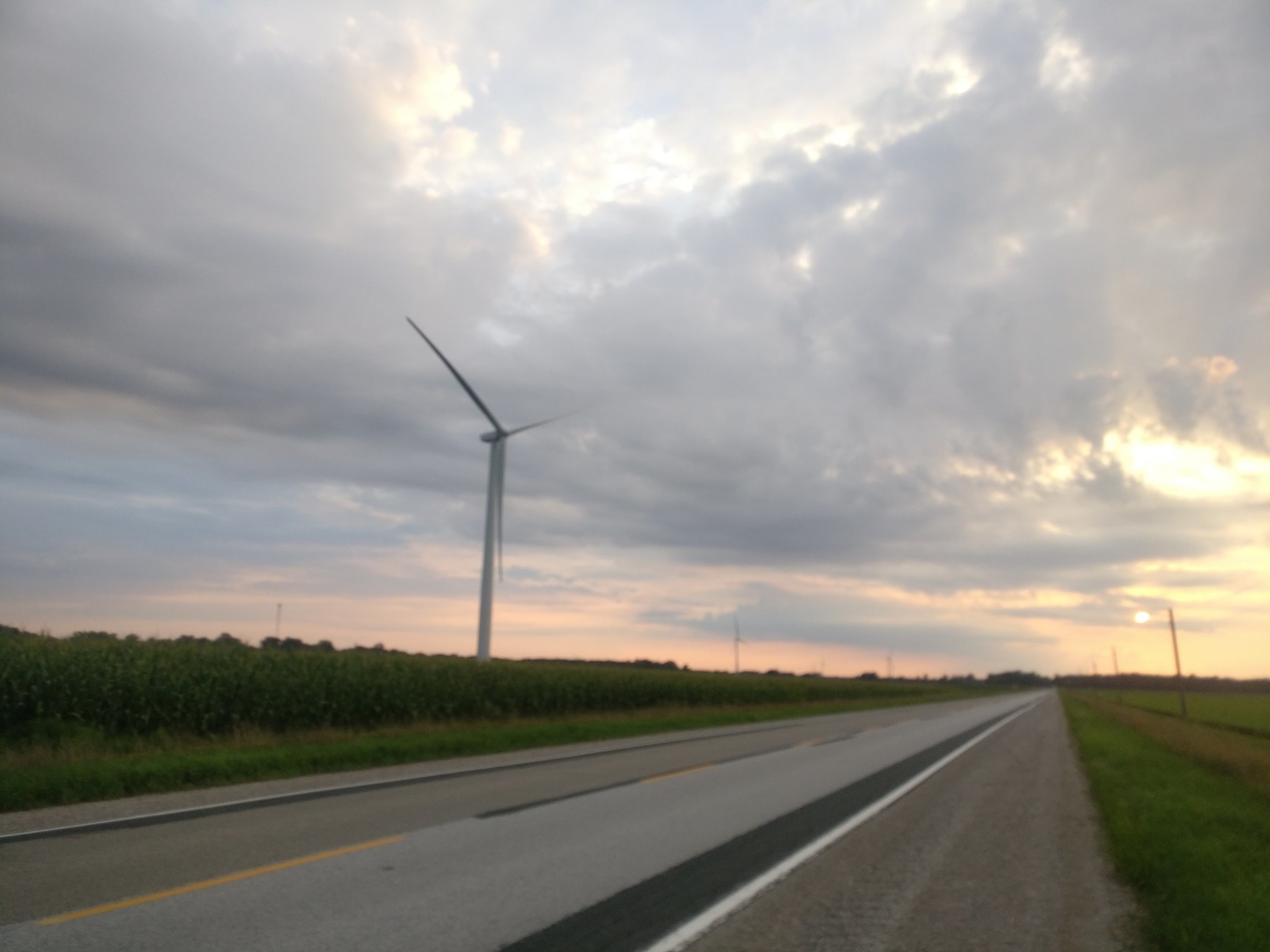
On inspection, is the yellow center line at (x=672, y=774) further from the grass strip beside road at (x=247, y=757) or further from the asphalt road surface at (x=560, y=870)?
the grass strip beside road at (x=247, y=757)

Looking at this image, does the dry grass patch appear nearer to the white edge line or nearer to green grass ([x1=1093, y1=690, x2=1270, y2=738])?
the white edge line

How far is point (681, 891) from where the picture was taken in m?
7.39

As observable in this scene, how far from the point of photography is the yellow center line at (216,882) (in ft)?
20.8

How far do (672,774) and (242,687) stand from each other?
1073 cm

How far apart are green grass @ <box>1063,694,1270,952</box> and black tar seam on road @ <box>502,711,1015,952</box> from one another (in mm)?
3134

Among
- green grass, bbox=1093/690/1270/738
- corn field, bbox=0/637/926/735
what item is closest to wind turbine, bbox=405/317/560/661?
corn field, bbox=0/637/926/735

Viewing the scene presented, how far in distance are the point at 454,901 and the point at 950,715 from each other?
150 feet

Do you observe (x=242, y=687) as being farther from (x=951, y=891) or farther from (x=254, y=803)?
(x=951, y=891)

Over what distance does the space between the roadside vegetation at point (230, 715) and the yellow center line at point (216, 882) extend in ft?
18.7

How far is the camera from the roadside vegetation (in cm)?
1448

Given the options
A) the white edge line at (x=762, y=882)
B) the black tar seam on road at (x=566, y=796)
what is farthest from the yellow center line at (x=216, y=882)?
the white edge line at (x=762, y=882)

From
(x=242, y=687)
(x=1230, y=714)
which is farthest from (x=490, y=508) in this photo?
(x=1230, y=714)

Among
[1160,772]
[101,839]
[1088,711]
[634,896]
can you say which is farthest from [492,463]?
[1088,711]

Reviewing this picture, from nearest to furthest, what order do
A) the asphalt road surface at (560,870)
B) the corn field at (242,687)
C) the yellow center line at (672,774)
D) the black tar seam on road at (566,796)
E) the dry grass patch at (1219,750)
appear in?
the asphalt road surface at (560,870), the black tar seam on road at (566,796), the yellow center line at (672,774), the corn field at (242,687), the dry grass patch at (1219,750)
